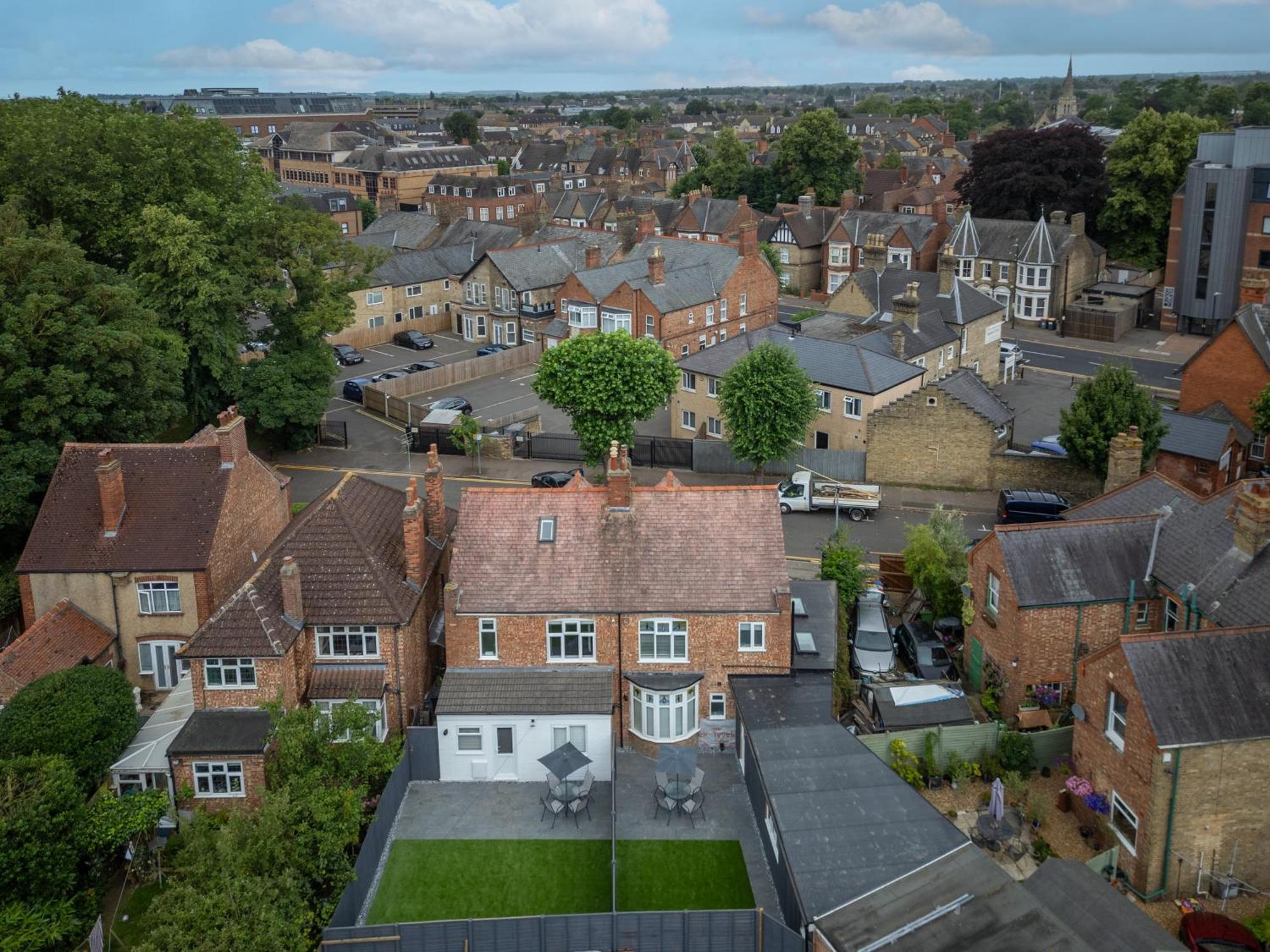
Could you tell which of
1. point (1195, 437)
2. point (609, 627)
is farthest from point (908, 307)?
point (609, 627)

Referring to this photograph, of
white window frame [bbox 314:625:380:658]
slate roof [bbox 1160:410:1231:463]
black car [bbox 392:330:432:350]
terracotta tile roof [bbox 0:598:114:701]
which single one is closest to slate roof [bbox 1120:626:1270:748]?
white window frame [bbox 314:625:380:658]

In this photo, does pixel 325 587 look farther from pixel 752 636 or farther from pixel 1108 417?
pixel 1108 417

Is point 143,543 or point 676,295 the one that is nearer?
point 143,543

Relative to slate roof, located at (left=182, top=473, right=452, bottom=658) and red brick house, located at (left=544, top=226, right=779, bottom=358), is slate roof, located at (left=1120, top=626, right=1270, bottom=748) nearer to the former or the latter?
slate roof, located at (left=182, top=473, right=452, bottom=658)

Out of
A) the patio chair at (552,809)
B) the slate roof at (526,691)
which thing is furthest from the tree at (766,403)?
the patio chair at (552,809)

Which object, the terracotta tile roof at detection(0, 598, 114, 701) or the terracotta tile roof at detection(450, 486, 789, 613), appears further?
the terracotta tile roof at detection(0, 598, 114, 701)

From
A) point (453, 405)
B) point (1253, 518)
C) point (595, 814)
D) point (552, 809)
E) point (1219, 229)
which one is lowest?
point (595, 814)
